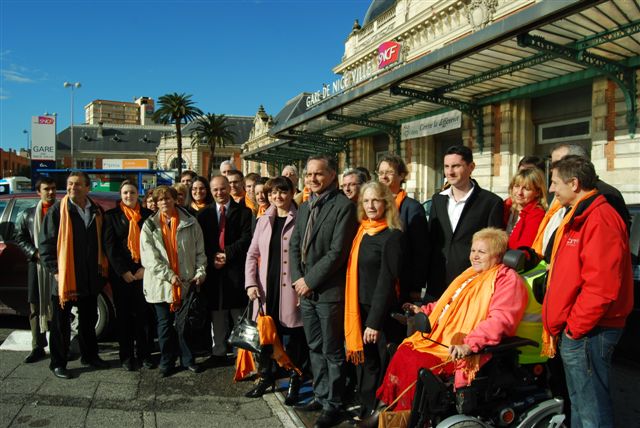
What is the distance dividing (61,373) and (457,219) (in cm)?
394

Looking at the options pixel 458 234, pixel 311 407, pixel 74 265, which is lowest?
pixel 311 407

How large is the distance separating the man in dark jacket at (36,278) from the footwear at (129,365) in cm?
86

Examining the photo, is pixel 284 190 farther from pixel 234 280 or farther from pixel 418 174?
pixel 418 174

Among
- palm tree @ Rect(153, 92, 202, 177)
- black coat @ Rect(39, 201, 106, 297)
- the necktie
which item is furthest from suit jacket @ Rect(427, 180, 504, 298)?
palm tree @ Rect(153, 92, 202, 177)

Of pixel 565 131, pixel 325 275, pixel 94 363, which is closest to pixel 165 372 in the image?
pixel 94 363

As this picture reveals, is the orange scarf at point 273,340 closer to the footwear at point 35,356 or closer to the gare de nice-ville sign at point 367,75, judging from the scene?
the footwear at point 35,356

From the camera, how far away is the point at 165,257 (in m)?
4.93

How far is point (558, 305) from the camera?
110 inches

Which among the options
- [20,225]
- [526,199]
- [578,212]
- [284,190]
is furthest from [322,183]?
[20,225]

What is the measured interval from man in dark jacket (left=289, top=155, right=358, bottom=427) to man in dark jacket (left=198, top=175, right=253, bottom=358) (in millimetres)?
1226

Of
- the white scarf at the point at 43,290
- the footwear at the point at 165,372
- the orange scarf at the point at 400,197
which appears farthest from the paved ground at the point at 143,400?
the orange scarf at the point at 400,197

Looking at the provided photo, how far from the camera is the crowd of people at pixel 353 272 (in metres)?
2.81

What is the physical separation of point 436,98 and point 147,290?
1231 cm

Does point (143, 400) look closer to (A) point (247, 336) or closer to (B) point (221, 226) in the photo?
(A) point (247, 336)
